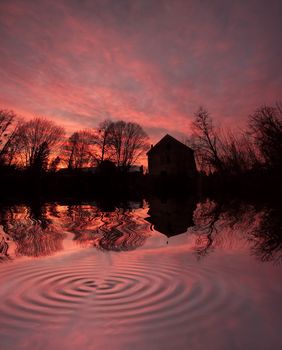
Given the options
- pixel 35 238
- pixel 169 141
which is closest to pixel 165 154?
pixel 169 141

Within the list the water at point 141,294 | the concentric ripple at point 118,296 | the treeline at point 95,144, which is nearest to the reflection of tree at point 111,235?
the water at point 141,294

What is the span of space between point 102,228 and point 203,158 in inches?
1144

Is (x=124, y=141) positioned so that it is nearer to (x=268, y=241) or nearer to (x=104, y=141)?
(x=104, y=141)

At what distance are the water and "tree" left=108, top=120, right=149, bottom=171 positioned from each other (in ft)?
182

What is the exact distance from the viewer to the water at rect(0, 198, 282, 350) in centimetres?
200

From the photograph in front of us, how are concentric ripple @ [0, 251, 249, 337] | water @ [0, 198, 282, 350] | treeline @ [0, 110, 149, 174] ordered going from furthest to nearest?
treeline @ [0, 110, 149, 174], concentric ripple @ [0, 251, 249, 337], water @ [0, 198, 282, 350]

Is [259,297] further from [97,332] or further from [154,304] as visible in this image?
[97,332]

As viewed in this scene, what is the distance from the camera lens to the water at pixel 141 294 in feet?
6.55

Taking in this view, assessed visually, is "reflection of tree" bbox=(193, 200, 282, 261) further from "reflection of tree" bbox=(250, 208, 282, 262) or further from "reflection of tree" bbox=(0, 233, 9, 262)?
"reflection of tree" bbox=(0, 233, 9, 262)

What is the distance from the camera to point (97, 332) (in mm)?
2066

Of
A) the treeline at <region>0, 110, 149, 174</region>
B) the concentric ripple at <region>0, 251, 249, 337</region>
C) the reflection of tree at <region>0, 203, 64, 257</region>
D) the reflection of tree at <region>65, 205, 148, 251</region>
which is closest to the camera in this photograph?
the concentric ripple at <region>0, 251, 249, 337</region>

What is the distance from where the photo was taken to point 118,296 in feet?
9.07

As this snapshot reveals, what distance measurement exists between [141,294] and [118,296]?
21 centimetres

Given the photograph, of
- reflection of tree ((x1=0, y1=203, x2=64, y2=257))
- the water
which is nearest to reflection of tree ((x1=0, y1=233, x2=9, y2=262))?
the water
